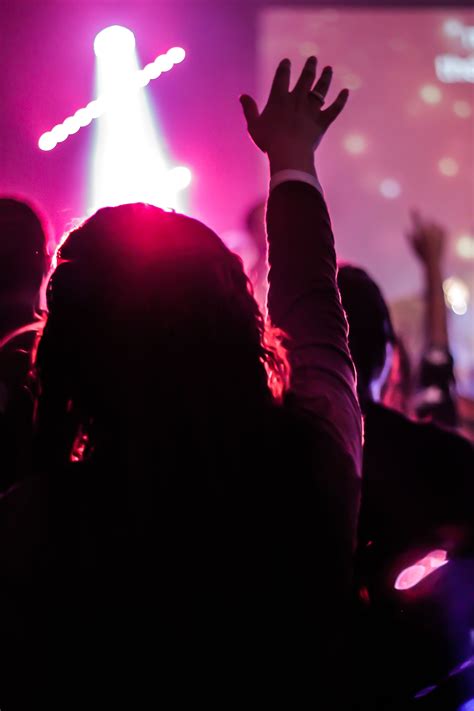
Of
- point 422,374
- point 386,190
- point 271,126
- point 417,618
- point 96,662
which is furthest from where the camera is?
point 386,190

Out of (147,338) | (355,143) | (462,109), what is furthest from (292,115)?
(462,109)

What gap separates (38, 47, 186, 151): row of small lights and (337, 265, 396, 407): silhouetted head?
50cm

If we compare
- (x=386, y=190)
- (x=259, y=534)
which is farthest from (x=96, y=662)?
(x=386, y=190)

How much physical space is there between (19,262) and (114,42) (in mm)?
427

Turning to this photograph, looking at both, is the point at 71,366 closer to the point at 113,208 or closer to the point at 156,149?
the point at 113,208

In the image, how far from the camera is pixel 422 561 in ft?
3.62

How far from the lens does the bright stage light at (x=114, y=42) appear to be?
1.06 metres

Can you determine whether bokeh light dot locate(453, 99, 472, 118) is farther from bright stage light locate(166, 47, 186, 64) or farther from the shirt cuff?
the shirt cuff

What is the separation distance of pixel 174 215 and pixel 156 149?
56 centimetres

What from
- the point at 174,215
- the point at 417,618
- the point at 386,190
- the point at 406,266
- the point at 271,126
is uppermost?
the point at 386,190

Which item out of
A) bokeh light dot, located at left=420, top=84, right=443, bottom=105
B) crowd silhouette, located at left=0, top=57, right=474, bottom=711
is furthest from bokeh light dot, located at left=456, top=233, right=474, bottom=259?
crowd silhouette, located at left=0, top=57, right=474, bottom=711

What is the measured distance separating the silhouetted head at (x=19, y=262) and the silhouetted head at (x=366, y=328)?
1.91 ft

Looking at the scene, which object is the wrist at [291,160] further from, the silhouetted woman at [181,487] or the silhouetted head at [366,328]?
the silhouetted head at [366,328]

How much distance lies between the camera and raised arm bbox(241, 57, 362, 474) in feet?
2.13
